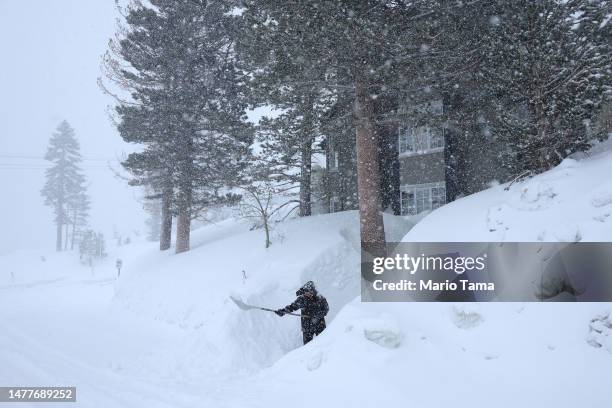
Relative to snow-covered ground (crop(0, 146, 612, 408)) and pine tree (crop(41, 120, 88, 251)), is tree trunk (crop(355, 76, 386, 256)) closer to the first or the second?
snow-covered ground (crop(0, 146, 612, 408))

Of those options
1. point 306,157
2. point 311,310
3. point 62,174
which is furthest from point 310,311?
point 62,174

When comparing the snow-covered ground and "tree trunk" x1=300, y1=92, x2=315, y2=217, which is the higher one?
"tree trunk" x1=300, y1=92, x2=315, y2=217

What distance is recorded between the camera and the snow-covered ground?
199 inches

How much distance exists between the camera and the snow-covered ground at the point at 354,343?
5.04 meters

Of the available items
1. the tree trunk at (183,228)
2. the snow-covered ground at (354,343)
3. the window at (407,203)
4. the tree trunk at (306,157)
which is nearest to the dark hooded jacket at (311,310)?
the snow-covered ground at (354,343)

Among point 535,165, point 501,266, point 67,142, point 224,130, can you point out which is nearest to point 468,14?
point 535,165

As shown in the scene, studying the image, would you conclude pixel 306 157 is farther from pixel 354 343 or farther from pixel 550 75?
pixel 354 343

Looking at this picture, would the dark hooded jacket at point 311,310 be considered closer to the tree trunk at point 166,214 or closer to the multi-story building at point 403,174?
the multi-story building at point 403,174

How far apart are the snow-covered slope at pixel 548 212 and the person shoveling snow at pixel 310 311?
2.39m

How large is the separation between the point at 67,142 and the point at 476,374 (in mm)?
58598

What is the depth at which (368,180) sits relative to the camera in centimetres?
998

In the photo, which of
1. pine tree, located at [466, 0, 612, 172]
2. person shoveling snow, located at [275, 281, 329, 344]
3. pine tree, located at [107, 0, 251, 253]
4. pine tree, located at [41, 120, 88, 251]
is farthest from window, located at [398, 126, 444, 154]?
pine tree, located at [41, 120, 88, 251]

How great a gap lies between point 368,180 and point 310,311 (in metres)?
3.65

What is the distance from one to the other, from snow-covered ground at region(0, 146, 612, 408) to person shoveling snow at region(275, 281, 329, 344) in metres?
0.93
